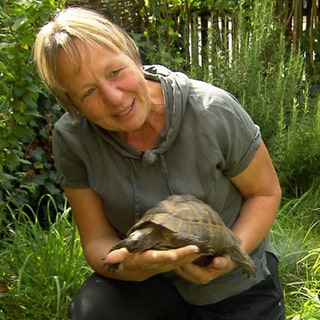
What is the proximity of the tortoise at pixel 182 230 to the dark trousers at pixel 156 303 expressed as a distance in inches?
12.9

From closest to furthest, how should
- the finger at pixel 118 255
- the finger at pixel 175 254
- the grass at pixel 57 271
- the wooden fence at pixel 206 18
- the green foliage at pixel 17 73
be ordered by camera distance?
1. the finger at pixel 175 254
2. the finger at pixel 118 255
3. the green foliage at pixel 17 73
4. the grass at pixel 57 271
5. the wooden fence at pixel 206 18

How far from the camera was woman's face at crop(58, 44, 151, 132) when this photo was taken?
7.70ft

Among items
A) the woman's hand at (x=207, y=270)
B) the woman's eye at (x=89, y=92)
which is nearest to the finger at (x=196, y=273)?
the woman's hand at (x=207, y=270)

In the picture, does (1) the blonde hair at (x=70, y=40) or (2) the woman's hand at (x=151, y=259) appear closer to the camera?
(2) the woman's hand at (x=151, y=259)

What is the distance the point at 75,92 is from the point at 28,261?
5.11ft

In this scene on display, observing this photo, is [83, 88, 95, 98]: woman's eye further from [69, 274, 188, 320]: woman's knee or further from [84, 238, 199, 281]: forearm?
[69, 274, 188, 320]: woman's knee

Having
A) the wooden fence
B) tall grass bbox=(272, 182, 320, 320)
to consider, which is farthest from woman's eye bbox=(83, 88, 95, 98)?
the wooden fence

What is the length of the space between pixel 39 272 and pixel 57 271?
0.34ft

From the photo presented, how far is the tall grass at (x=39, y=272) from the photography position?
350 cm

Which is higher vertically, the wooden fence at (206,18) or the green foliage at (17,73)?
the green foliage at (17,73)

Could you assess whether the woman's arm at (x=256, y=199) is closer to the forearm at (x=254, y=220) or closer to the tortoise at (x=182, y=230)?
the forearm at (x=254, y=220)

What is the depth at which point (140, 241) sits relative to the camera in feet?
7.23

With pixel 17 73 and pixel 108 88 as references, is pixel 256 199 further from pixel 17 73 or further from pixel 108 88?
pixel 17 73

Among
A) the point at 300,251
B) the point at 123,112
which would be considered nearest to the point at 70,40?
the point at 123,112
